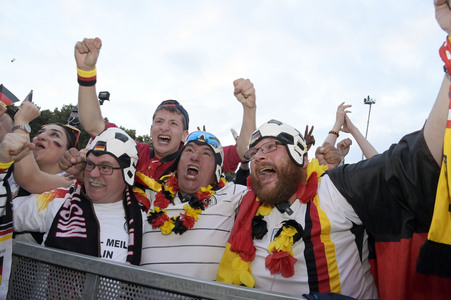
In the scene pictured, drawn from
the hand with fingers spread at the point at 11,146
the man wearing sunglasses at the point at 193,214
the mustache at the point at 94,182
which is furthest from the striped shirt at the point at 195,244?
the hand with fingers spread at the point at 11,146

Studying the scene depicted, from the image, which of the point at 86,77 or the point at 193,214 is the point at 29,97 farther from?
the point at 193,214

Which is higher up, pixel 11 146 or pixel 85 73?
pixel 85 73

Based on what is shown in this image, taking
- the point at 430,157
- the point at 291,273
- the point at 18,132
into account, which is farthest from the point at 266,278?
the point at 18,132

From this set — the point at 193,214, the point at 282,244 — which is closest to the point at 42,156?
the point at 193,214

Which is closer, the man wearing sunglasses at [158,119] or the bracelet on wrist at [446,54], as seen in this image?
the bracelet on wrist at [446,54]

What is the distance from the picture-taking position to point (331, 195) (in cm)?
257

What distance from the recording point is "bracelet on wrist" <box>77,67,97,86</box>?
352 cm

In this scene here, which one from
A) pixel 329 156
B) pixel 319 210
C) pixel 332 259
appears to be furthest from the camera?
pixel 329 156

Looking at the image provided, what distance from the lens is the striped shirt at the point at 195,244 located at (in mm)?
2689

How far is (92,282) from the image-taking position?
6.26ft

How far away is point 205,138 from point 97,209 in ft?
3.62

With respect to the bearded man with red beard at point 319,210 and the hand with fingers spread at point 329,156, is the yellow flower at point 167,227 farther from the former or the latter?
the hand with fingers spread at point 329,156

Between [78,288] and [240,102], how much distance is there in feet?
6.85

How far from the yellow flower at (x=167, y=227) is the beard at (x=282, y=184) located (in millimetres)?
696
